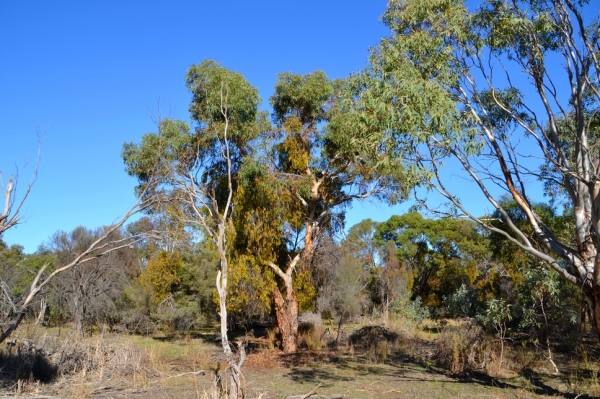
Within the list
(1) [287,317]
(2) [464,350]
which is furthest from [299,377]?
(1) [287,317]

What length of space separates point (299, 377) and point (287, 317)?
5276 millimetres

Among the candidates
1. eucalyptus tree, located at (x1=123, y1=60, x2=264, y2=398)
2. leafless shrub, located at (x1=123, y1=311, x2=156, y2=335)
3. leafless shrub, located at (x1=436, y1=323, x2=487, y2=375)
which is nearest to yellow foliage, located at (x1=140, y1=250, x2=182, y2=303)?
leafless shrub, located at (x1=123, y1=311, x2=156, y2=335)

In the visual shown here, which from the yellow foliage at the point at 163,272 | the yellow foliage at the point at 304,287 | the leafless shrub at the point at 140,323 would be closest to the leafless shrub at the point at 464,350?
the yellow foliage at the point at 304,287

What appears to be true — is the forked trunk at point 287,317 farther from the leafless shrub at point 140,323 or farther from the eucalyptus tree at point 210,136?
the leafless shrub at point 140,323

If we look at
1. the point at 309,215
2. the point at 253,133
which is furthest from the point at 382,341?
the point at 253,133

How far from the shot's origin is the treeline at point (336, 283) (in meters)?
13.4

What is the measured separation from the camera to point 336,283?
26.4m

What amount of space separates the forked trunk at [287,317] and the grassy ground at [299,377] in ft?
4.63

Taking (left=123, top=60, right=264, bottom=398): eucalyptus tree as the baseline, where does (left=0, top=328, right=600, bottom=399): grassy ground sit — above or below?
below

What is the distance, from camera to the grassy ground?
10.6 metres

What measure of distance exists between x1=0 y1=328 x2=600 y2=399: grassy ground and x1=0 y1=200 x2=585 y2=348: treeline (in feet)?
3.70

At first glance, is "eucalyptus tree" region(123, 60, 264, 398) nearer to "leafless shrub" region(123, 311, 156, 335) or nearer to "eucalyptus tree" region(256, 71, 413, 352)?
"eucalyptus tree" region(256, 71, 413, 352)

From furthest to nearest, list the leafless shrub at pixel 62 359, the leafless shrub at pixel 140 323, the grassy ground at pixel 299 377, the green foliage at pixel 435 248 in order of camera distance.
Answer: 1. the green foliage at pixel 435 248
2. the leafless shrub at pixel 140 323
3. the leafless shrub at pixel 62 359
4. the grassy ground at pixel 299 377

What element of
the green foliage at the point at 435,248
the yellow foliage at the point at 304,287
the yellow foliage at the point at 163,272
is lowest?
the yellow foliage at the point at 304,287
